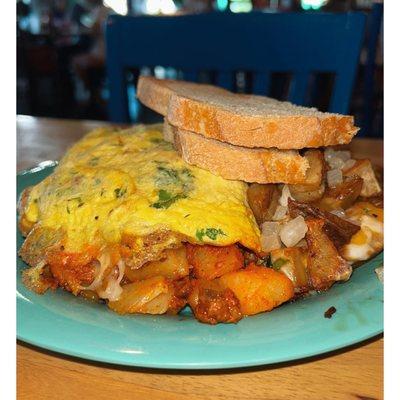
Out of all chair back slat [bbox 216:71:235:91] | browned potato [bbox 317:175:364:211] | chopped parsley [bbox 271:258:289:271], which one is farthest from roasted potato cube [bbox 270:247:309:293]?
chair back slat [bbox 216:71:235:91]

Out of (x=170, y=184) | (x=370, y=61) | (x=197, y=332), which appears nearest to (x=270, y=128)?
(x=170, y=184)

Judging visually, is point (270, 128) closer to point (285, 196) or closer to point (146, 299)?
point (285, 196)

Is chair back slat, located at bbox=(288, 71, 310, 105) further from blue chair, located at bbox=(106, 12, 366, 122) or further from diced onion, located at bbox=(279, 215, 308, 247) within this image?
diced onion, located at bbox=(279, 215, 308, 247)

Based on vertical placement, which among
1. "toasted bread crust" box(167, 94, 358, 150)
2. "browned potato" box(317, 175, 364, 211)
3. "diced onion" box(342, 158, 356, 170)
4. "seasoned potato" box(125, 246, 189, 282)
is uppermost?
"toasted bread crust" box(167, 94, 358, 150)

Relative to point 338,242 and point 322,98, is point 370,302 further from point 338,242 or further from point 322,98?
point 322,98

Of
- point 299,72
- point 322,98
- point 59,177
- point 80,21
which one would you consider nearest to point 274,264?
point 59,177
